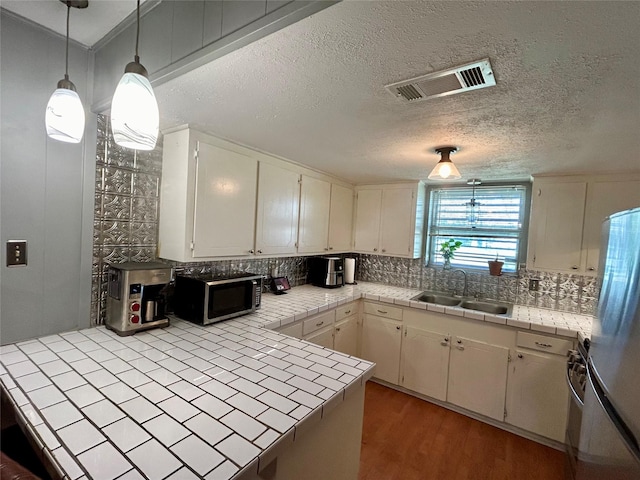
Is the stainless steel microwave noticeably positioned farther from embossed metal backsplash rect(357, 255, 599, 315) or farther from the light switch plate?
embossed metal backsplash rect(357, 255, 599, 315)

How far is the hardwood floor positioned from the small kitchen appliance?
1.20m

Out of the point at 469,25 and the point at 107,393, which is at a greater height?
the point at 469,25

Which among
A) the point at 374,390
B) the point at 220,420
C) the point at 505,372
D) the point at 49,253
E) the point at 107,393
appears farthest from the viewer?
the point at 374,390

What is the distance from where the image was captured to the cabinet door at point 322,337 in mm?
2416

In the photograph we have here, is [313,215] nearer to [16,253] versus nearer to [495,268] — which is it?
[495,268]

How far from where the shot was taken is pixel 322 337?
8.27 feet

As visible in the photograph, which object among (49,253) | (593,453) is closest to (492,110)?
(593,453)

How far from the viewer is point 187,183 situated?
180 centimetres

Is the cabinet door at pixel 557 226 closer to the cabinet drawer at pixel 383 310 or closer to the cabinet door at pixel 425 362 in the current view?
the cabinet door at pixel 425 362

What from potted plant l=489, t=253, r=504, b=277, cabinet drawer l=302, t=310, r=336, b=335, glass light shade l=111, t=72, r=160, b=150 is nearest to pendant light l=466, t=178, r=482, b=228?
potted plant l=489, t=253, r=504, b=277

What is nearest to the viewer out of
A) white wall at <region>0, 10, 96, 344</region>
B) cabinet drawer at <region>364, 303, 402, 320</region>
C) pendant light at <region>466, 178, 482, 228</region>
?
white wall at <region>0, 10, 96, 344</region>

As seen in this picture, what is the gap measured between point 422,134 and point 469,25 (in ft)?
3.00

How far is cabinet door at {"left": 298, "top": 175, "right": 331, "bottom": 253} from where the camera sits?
8.98 ft

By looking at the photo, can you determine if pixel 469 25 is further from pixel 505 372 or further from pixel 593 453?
pixel 505 372
